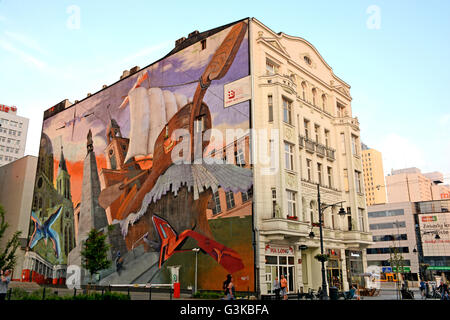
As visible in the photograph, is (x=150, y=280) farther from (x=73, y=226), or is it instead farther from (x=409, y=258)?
(x=409, y=258)

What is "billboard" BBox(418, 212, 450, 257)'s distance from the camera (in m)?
104

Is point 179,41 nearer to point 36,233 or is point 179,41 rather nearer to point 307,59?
point 307,59

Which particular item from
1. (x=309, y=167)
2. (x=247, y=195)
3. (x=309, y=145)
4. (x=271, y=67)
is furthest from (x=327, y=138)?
(x=247, y=195)

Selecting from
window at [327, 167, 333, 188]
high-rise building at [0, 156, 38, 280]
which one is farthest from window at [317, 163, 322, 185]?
high-rise building at [0, 156, 38, 280]

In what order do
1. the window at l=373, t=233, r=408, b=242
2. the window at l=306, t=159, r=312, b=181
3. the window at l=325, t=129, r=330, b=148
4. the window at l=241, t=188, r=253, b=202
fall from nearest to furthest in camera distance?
the window at l=241, t=188, r=253, b=202 → the window at l=306, t=159, r=312, b=181 → the window at l=325, t=129, r=330, b=148 → the window at l=373, t=233, r=408, b=242

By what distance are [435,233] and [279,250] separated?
3378 inches

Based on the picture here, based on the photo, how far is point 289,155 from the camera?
3806cm

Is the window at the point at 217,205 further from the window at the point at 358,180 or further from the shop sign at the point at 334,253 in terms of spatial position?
the window at the point at 358,180

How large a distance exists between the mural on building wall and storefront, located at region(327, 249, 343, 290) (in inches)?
486

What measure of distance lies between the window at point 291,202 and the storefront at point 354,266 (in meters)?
12.2

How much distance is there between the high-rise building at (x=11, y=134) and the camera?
138125 millimetres

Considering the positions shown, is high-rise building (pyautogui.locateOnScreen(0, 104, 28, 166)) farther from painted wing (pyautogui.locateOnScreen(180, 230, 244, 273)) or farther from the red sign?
painted wing (pyautogui.locateOnScreen(180, 230, 244, 273))

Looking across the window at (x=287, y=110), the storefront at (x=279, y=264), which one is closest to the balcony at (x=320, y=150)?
the window at (x=287, y=110)
